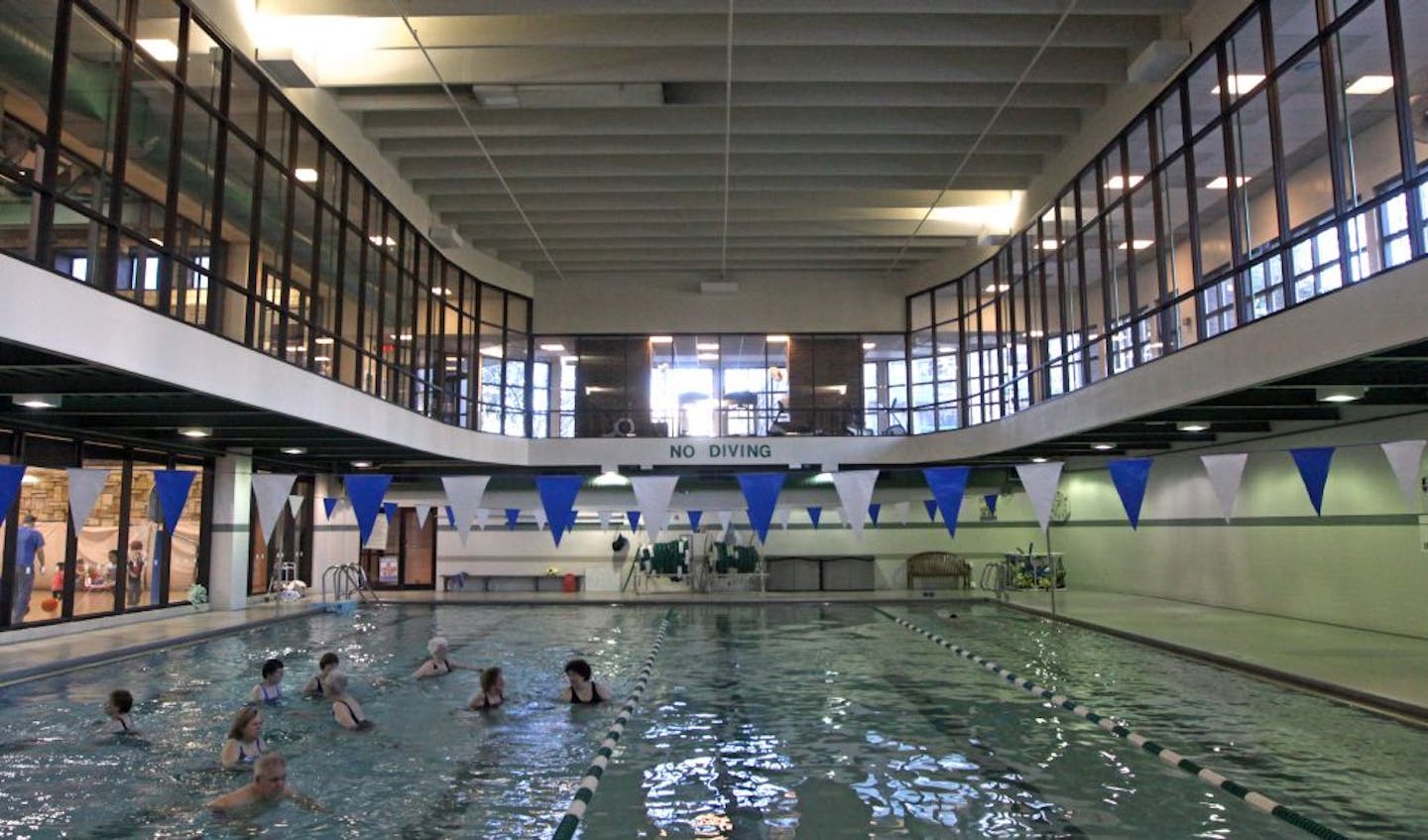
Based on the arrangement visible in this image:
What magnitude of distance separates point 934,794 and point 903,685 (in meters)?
4.57

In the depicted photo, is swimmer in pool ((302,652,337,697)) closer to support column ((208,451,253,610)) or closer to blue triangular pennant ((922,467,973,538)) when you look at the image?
blue triangular pennant ((922,467,973,538))

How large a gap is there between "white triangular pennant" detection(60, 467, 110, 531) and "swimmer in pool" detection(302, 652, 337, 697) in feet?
13.8

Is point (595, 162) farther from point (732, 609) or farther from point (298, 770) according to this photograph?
point (298, 770)

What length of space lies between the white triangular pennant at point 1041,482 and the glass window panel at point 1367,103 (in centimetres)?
495

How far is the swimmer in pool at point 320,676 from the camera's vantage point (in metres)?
10.3

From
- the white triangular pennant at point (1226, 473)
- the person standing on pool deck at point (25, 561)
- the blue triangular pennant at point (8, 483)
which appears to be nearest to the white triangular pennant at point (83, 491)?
the blue triangular pennant at point (8, 483)

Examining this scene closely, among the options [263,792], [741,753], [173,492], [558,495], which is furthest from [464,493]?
[263,792]

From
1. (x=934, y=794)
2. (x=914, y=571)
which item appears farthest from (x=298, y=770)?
(x=914, y=571)

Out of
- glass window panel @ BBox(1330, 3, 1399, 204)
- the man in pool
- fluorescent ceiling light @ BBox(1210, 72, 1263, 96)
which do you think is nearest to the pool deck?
glass window panel @ BBox(1330, 3, 1399, 204)

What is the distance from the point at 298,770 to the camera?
25.6 feet

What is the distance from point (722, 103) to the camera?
15.0m

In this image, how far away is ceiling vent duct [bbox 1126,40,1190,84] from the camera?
41.0 ft

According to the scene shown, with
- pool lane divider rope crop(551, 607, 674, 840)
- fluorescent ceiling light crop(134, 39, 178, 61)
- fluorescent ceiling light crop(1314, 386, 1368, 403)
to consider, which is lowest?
pool lane divider rope crop(551, 607, 674, 840)

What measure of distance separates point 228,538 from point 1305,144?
20628mm
